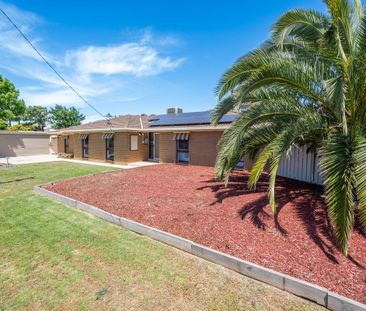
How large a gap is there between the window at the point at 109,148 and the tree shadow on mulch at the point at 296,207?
38.0 ft

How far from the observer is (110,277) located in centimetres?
369

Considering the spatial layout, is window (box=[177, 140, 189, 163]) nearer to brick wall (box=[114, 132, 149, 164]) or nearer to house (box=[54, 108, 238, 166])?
house (box=[54, 108, 238, 166])

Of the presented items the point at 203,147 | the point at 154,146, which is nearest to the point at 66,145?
the point at 154,146

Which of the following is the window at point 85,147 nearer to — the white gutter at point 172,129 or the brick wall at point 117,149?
the brick wall at point 117,149

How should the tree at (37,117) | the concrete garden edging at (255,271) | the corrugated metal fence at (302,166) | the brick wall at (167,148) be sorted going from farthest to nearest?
the tree at (37,117) → the brick wall at (167,148) → the corrugated metal fence at (302,166) → the concrete garden edging at (255,271)

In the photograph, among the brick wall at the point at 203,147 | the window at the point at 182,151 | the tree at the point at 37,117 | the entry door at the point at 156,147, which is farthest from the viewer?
the tree at the point at 37,117

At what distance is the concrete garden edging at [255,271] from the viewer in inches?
113

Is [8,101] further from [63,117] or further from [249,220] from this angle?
[249,220]

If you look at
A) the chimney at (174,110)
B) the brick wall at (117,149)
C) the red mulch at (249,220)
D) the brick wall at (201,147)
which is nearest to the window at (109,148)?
the brick wall at (117,149)

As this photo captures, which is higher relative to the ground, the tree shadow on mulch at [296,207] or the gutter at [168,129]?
the gutter at [168,129]

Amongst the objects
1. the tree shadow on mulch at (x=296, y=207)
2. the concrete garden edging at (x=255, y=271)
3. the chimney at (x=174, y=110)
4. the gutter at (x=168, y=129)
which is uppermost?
Answer: the chimney at (x=174, y=110)

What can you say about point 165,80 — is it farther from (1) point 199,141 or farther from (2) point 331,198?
(2) point 331,198

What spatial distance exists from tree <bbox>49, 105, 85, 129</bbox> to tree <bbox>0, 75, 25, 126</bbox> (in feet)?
52.9

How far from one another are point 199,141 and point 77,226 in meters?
10.2
